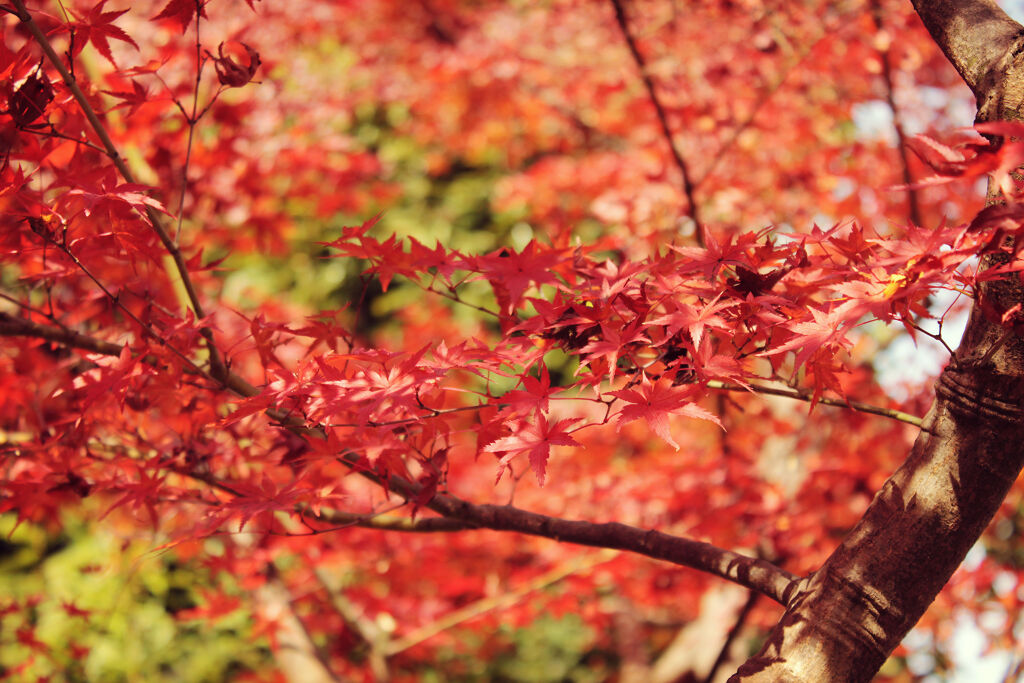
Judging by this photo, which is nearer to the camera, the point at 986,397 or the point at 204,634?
the point at 986,397

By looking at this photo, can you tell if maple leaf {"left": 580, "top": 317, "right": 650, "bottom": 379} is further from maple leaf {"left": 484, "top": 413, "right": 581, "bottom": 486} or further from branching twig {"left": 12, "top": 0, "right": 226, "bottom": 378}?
branching twig {"left": 12, "top": 0, "right": 226, "bottom": 378}

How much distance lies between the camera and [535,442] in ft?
3.17

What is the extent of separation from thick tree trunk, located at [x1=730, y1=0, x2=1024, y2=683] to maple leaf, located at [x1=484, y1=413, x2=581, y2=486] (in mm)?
431

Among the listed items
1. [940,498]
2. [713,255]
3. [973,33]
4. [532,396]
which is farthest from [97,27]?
[940,498]

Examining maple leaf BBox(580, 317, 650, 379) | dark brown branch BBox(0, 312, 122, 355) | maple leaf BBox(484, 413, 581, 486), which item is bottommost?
dark brown branch BBox(0, 312, 122, 355)

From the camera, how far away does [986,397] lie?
0.95m

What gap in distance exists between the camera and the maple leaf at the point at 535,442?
37.2 inches

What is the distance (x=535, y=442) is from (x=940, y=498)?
0.55 m

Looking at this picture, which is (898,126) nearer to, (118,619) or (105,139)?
(105,139)

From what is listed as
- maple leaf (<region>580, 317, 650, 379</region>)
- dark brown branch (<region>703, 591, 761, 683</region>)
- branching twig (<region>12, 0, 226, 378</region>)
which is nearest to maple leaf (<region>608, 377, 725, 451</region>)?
maple leaf (<region>580, 317, 650, 379</region>)

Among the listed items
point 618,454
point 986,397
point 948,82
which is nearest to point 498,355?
point 986,397

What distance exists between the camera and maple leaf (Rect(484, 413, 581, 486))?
3.10 ft

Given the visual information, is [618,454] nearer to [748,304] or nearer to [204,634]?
[204,634]

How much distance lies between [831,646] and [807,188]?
111 inches
